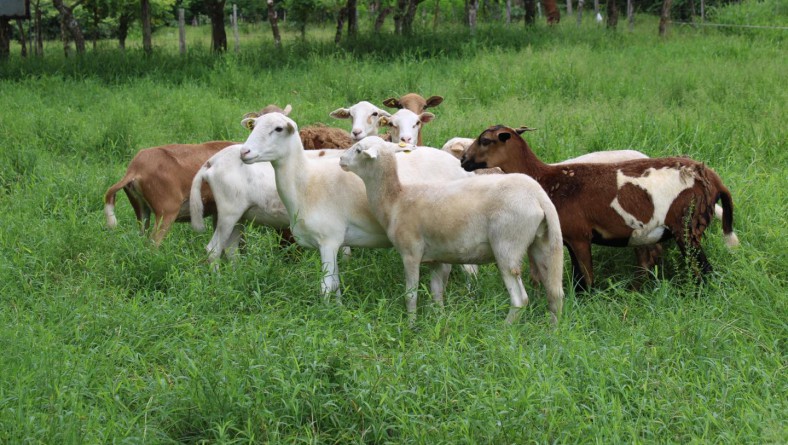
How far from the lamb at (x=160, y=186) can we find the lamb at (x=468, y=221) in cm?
196

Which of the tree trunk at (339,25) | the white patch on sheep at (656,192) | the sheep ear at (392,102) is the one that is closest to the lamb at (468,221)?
the white patch on sheep at (656,192)

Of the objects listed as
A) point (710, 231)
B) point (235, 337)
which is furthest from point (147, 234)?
point (710, 231)

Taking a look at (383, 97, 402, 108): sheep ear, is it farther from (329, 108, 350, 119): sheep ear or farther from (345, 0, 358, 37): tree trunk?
(345, 0, 358, 37): tree trunk

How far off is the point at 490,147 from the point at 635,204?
1287 millimetres

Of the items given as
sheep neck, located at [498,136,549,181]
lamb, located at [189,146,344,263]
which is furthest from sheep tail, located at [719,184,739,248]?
lamb, located at [189,146,344,263]

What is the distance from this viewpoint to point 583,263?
666cm

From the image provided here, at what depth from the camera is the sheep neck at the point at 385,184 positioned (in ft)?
21.2

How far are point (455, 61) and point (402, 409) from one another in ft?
38.0

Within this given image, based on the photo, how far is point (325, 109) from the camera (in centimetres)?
1292

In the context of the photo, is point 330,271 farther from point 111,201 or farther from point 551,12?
point 551,12

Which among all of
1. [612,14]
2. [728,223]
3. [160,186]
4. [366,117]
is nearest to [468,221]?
[728,223]

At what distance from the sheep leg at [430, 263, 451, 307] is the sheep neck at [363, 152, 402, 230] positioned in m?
0.52

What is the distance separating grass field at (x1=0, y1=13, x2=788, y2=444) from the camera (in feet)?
15.2

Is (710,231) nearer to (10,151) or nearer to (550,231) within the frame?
Result: (550,231)
